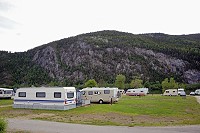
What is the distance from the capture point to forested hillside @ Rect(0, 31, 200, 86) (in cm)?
13100

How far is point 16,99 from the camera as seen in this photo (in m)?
33.5

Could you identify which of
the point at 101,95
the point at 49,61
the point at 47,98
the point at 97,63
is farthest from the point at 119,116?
the point at 49,61

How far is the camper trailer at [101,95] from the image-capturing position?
130 feet

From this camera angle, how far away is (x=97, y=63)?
139125 millimetres

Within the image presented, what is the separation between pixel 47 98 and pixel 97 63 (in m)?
108

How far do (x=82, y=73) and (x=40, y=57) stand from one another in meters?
39.1

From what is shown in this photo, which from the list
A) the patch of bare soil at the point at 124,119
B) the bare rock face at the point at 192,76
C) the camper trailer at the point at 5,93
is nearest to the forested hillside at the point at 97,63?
the bare rock face at the point at 192,76

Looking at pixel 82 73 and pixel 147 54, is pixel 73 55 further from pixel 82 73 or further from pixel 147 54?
pixel 147 54

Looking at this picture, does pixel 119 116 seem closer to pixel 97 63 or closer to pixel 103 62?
pixel 97 63

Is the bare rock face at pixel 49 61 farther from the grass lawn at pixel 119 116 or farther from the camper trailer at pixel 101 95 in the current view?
the grass lawn at pixel 119 116

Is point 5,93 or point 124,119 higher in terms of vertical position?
point 5,93

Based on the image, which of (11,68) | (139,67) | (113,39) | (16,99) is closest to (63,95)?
(16,99)

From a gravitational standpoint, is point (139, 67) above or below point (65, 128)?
above

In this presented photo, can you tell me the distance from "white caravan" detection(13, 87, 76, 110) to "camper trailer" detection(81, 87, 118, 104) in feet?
26.2
